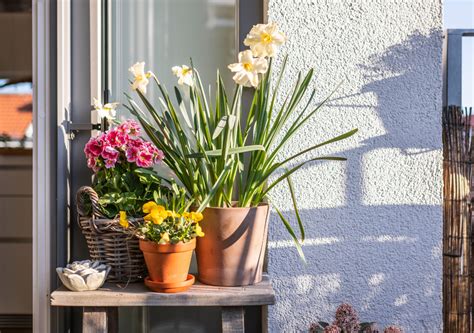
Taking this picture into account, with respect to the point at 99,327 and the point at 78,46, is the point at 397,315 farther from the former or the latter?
the point at 78,46

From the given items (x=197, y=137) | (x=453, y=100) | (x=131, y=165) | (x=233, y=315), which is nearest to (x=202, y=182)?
(x=197, y=137)

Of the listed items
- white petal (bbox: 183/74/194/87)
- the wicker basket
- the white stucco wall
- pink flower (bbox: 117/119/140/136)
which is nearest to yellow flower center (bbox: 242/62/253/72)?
white petal (bbox: 183/74/194/87)

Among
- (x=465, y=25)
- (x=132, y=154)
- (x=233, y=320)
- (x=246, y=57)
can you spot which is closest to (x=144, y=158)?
(x=132, y=154)

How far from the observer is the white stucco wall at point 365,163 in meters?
1.75

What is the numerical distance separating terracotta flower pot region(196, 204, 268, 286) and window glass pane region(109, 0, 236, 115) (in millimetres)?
591

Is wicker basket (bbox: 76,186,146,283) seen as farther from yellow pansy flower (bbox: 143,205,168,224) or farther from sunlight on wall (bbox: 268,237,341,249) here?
sunlight on wall (bbox: 268,237,341,249)

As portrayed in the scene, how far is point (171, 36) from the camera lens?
1899 mm

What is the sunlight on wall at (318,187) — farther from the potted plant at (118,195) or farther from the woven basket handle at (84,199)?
the woven basket handle at (84,199)

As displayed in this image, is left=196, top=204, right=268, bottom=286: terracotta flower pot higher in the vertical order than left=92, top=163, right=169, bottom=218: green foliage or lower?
lower

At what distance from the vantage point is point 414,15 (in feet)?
5.76

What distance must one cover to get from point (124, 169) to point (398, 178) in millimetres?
938

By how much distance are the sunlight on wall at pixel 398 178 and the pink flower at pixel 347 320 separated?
1.37 ft

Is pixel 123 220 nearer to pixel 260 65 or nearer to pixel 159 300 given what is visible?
pixel 159 300

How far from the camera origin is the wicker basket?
1.57m
